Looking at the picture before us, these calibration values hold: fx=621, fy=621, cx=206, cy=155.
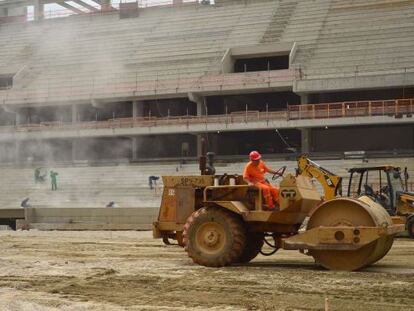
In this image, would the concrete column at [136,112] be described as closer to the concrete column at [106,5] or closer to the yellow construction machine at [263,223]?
the concrete column at [106,5]

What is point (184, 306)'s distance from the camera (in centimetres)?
728

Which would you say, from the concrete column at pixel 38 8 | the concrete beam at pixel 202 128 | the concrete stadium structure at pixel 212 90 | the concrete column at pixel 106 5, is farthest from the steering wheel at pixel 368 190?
the concrete column at pixel 38 8

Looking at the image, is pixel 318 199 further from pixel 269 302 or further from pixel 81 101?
pixel 81 101

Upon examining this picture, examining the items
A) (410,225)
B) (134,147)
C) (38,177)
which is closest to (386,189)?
(410,225)

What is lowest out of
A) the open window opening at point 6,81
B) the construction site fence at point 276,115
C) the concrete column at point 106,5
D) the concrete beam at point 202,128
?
the concrete beam at point 202,128

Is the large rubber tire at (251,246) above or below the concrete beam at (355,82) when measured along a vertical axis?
below

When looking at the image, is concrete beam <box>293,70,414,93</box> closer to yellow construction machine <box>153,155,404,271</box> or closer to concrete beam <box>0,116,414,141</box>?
concrete beam <box>0,116,414,141</box>

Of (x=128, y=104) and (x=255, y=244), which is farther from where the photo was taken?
(x=128, y=104)

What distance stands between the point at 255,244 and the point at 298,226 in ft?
2.88

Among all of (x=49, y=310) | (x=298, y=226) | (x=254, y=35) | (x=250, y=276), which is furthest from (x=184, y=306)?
(x=254, y=35)

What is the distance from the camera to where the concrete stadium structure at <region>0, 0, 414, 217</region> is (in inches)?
1425

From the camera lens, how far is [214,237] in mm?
10500

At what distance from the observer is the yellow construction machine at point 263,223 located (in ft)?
32.0

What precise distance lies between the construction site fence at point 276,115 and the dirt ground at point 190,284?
2291 cm
